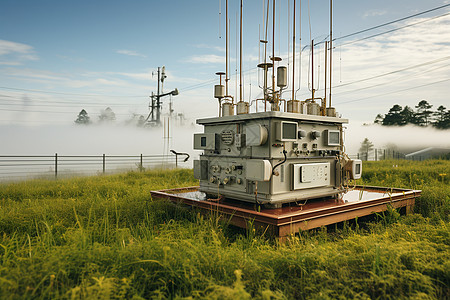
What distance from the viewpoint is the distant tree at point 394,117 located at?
31281mm

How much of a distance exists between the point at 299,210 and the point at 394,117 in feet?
104

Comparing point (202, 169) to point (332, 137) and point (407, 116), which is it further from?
point (407, 116)

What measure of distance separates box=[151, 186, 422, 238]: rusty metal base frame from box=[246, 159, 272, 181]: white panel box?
41cm

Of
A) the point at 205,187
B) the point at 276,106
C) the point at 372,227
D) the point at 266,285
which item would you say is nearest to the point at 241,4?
the point at 276,106

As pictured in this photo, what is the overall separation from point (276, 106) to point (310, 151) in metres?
0.92

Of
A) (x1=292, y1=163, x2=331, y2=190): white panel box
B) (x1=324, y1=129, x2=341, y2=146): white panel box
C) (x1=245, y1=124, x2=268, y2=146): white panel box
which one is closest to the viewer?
(x1=245, y1=124, x2=268, y2=146): white panel box

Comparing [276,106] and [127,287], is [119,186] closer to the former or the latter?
[276,106]

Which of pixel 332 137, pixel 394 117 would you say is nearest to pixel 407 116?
pixel 394 117

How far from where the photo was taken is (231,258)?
3.03 meters

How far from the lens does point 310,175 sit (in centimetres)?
498

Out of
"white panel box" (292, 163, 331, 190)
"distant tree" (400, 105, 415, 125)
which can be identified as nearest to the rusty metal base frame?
"white panel box" (292, 163, 331, 190)

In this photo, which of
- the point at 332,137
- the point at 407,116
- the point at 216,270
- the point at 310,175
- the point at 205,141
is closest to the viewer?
the point at 216,270

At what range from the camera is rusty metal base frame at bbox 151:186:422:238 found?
4.09m

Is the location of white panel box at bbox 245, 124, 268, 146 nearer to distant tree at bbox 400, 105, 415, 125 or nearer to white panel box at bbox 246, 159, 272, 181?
white panel box at bbox 246, 159, 272, 181
